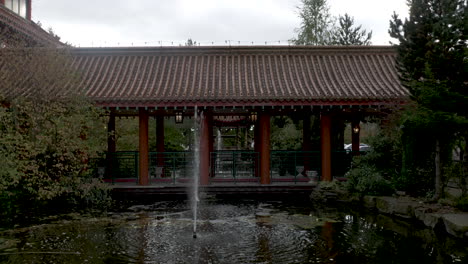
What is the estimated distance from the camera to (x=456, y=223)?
9.33m

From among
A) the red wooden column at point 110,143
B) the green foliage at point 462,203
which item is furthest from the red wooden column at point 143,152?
the green foliage at point 462,203

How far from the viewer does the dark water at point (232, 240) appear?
8109 millimetres

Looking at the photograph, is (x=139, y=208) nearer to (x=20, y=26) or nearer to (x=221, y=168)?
(x=221, y=168)

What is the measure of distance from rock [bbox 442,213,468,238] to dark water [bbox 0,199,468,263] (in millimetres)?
174

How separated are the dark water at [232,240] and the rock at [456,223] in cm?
17

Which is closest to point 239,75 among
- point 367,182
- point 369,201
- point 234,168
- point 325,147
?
point 234,168

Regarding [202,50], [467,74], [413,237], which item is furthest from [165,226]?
[202,50]

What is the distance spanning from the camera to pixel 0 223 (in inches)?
433

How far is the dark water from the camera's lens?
811cm

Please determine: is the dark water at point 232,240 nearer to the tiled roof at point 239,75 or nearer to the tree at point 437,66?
the tree at point 437,66

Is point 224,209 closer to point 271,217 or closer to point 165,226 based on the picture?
point 271,217

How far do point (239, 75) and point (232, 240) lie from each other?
914cm

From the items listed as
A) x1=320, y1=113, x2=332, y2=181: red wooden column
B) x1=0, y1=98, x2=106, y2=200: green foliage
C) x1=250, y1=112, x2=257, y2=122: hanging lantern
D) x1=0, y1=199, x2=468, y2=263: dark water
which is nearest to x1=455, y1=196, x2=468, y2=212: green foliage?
x1=0, y1=199, x2=468, y2=263: dark water

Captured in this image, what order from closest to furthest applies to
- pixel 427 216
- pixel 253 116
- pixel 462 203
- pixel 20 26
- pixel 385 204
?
1. pixel 462 203
2. pixel 427 216
3. pixel 385 204
4. pixel 253 116
5. pixel 20 26
